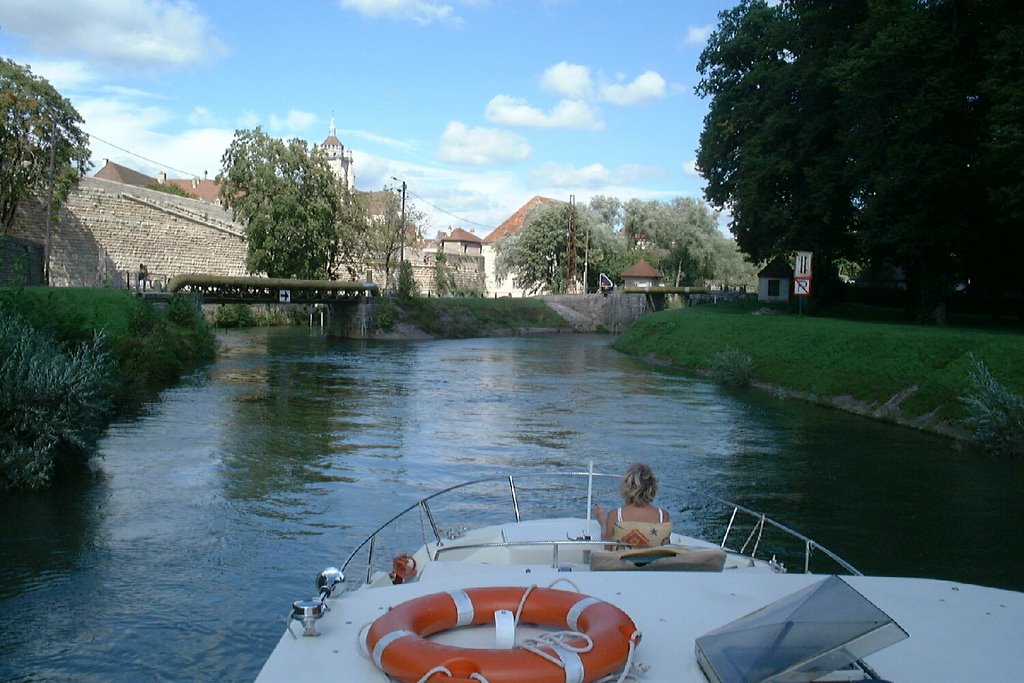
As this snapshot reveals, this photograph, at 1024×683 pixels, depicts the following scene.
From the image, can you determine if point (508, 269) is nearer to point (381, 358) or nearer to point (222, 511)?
point (381, 358)

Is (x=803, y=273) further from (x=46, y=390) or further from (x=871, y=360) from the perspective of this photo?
(x=46, y=390)

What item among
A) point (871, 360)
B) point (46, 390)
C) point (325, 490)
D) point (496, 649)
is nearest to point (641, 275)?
point (871, 360)

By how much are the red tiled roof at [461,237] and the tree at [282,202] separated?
Result: 213 ft

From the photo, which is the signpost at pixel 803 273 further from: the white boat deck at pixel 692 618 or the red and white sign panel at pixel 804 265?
the white boat deck at pixel 692 618

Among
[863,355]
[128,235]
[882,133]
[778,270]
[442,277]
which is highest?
[882,133]

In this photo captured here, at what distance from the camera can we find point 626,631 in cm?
429

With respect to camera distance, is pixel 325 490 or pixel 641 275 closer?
pixel 325 490

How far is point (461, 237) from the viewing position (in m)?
125

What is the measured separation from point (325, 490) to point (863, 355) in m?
17.0

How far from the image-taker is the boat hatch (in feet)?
12.5

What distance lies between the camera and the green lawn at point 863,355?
68.3ft

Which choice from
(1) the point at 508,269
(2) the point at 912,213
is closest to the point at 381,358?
(2) the point at 912,213

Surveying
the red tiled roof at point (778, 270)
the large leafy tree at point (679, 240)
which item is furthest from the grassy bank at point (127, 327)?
the large leafy tree at point (679, 240)

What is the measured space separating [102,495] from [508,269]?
69.7 metres
